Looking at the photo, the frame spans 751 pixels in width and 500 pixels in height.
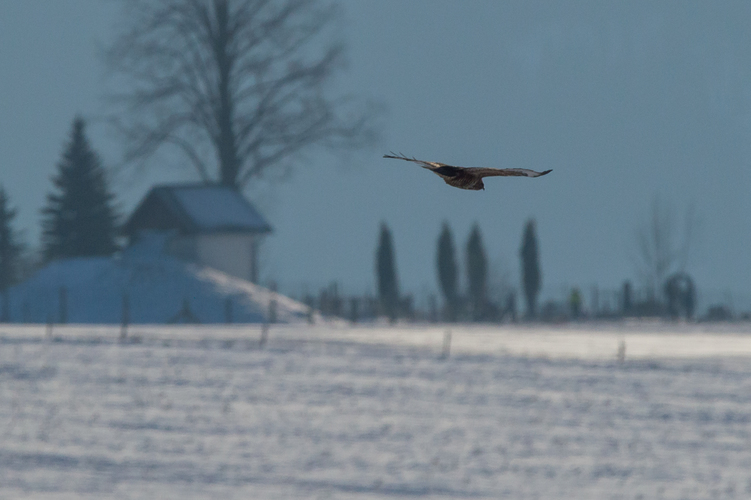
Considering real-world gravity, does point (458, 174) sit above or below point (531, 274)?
below

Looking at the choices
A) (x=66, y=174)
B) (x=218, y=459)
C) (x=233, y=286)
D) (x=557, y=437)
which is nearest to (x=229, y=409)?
(x=218, y=459)

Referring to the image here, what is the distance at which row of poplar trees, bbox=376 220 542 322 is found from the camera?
55.6m

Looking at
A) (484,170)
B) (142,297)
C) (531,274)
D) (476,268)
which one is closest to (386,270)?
(476,268)

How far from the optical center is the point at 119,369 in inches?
1156

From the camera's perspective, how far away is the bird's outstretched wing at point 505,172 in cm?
139

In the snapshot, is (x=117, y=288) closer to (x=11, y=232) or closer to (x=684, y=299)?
(x=11, y=232)

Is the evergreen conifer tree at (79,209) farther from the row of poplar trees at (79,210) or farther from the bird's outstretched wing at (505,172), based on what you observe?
the bird's outstretched wing at (505,172)

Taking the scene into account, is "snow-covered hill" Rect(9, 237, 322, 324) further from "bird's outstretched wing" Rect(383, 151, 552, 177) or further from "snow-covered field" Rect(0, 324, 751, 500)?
"bird's outstretched wing" Rect(383, 151, 552, 177)

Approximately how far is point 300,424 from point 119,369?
7444 mm

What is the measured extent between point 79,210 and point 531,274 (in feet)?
75.1

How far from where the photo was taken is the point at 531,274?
5872 cm

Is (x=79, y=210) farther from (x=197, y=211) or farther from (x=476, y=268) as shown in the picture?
(x=476, y=268)

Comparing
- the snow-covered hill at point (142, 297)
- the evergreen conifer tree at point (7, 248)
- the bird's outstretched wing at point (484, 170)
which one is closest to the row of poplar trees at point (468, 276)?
the snow-covered hill at point (142, 297)

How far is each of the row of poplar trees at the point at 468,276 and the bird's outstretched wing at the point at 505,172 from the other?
173ft
